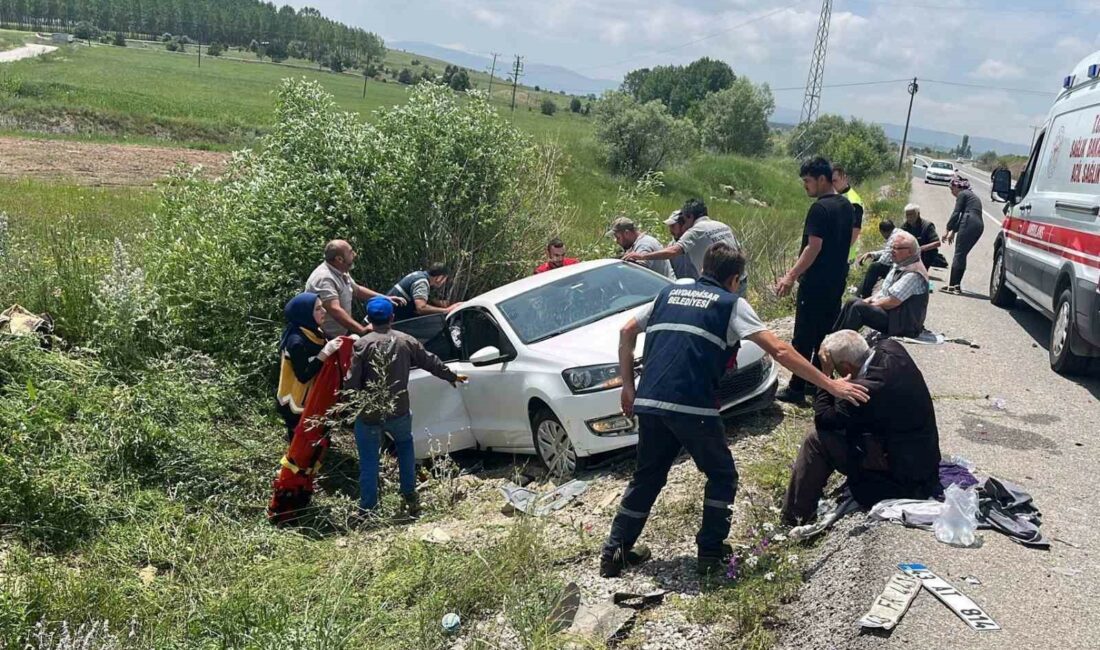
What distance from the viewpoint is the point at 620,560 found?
4578 millimetres

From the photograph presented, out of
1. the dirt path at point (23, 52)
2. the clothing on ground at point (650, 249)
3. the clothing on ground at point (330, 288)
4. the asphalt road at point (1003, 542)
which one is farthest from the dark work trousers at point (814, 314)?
the dirt path at point (23, 52)

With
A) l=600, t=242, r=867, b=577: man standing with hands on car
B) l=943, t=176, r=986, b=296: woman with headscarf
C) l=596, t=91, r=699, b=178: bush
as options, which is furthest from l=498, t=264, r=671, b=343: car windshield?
l=596, t=91, r=699, b=178: bush

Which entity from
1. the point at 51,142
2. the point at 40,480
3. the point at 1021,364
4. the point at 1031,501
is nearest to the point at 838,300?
the point at 1031,501

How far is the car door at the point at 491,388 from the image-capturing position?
6.61 meters

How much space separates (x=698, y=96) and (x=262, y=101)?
6058cm

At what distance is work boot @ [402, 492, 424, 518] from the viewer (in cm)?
634

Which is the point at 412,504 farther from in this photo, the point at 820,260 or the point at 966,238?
the point at 966,238

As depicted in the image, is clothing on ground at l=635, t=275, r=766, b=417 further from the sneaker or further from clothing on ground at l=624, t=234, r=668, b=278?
clothing on ground at l=624, t=234, r=668, b=278

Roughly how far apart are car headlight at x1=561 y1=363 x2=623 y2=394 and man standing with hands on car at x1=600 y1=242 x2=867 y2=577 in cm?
145

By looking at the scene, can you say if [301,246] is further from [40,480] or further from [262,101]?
[262,101]

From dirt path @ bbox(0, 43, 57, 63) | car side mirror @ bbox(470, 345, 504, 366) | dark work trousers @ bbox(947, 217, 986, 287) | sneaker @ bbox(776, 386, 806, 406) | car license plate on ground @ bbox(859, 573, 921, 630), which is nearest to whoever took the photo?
car license plate on ground @ bbox(859, 573, 921, 630)

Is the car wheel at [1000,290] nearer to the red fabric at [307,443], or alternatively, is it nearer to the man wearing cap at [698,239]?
the man wearing cap at [698,239]

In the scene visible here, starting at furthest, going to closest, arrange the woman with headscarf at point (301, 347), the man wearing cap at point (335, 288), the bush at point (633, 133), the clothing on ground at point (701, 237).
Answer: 1. the bush at point (633, 133)
2. the clothing on ground at point (701, 237)
3. the man wearing cap at point (335, 288)
4. the woman with headscarf at point (301, 347)

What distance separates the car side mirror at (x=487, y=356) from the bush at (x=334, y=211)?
3.32 metres
